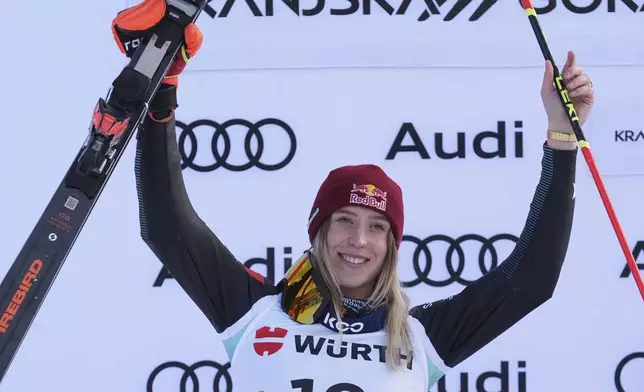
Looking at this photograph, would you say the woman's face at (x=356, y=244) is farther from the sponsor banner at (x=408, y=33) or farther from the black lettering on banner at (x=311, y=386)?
the sponsor banner at (x=408, y=33)

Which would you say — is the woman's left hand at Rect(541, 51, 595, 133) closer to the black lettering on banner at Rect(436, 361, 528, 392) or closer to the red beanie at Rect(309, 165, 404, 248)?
the red beanie at Rect(309, 165, 404, 248)

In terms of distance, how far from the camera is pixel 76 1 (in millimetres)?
2582

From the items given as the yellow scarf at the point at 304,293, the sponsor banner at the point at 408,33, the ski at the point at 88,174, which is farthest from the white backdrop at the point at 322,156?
the ski at the point at 88,174

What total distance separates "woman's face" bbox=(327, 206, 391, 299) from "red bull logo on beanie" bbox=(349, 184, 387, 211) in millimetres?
17

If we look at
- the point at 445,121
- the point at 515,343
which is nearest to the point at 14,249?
the point at 445,121

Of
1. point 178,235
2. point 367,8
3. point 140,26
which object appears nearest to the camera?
point 140,26

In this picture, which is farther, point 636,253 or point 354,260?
point 636,253

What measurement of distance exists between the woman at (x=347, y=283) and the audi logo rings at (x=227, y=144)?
0.70 meters

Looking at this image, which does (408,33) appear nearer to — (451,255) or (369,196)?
(451,255)

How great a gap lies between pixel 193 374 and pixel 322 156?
2.26 feet

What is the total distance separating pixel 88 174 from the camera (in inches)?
70.7

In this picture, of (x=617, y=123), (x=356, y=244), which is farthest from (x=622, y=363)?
(x=356, y=244)

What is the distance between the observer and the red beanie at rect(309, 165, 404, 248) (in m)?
1.87

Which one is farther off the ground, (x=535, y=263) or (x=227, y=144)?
(x=227, y=144)
